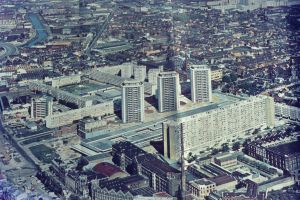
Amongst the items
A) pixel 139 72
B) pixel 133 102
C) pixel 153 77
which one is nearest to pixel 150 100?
pixel 133 102

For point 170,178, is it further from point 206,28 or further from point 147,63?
point 206,28

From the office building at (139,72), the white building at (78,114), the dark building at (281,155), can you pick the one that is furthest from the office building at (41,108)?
the dark building at (281,155)

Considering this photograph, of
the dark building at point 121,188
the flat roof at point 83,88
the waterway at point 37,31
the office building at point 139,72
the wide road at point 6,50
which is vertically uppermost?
the waterway at point 37,31

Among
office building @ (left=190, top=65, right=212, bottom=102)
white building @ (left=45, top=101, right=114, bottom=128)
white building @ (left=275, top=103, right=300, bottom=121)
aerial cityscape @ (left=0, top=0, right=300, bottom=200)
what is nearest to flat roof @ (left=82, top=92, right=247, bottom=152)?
aerial cityscape @ (left=0, top=0, right=300, bottom=200)

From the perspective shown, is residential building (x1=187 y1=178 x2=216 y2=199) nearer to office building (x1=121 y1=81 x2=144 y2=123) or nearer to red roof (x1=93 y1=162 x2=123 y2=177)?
red roof (x1=93 y1=162 x2=123 y2=177)

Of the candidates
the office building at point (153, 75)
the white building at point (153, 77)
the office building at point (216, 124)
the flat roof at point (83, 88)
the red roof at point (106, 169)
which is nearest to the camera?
the red roof at point (106, 169)

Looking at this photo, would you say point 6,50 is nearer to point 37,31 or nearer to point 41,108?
point 37,31

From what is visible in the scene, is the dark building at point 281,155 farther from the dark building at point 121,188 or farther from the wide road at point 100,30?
the wide road at point 100,30
